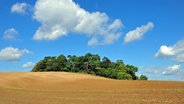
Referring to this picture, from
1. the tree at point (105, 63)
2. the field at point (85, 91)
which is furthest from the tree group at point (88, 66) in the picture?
the field at point (85, 91)

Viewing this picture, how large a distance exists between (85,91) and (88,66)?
6394 cm

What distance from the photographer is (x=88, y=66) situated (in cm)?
10175

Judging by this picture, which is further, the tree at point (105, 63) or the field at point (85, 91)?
the tree at point (105, 63)

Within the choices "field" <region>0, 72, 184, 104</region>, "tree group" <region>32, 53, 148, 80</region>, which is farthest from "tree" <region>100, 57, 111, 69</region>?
"field" <region>0, 72, 184, 104</region>

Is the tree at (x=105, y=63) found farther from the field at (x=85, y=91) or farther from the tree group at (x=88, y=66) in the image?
the field at (x=85, y=91)

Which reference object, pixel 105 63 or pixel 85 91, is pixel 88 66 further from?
pixel 85 91

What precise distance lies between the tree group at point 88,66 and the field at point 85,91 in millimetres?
42506

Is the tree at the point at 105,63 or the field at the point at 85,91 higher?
the tree at the point at 105,63

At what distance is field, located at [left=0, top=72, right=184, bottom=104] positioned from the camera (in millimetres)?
26986

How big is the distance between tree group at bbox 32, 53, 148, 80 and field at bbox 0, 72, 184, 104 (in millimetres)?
42506

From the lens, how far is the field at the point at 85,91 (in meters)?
27.0

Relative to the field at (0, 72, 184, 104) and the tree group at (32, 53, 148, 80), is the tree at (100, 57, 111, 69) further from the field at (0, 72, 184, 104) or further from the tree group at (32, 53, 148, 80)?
the field at (0, 72, 184, 104)

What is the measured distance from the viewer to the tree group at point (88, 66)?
98.4 m

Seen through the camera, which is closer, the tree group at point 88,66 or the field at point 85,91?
the field at point 85,91
